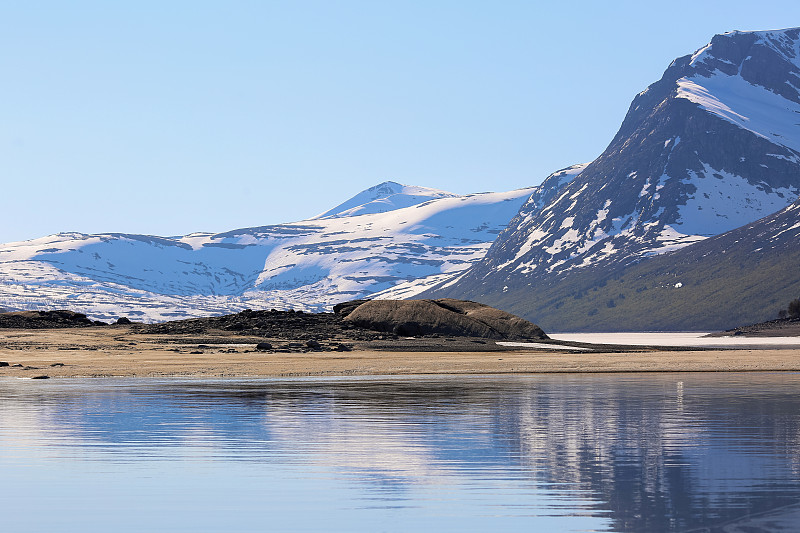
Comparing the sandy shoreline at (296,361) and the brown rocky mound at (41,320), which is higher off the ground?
the brown rocky mound at (41,320)

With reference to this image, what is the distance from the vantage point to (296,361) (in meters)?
77.4

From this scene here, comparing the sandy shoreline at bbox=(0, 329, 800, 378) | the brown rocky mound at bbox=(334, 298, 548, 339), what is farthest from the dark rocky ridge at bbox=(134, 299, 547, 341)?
the sandy shoreline at bbox=(0, 329, 800, 378)

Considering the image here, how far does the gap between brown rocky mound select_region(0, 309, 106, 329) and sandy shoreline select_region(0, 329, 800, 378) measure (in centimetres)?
1590

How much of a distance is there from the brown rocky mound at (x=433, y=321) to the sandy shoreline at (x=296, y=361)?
12738mm

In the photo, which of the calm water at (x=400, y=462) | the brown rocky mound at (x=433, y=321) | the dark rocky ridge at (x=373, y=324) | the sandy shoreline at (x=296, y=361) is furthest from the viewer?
the brown rocky mound at (x=433, y=321)

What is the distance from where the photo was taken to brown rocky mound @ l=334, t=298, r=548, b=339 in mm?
104125

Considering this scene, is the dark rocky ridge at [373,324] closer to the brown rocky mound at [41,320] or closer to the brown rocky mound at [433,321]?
the brown rocky mound at [433,321]

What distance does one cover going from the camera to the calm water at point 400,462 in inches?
805

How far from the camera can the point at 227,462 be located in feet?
92.3

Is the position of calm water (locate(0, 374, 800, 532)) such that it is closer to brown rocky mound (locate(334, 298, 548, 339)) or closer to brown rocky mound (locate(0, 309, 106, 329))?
brown rocky mound (locate(334, 298, 548, 339))

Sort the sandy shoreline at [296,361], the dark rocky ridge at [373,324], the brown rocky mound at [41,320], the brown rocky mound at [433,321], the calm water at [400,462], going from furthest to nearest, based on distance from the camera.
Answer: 1. the brown rocky mound at [41,320]
2. the brown rocky mound at [433,321]
3. the dark rocky ridge at [373,324]
4. the sandy shoreline at [296,361]
5. the calm water at [400,462]


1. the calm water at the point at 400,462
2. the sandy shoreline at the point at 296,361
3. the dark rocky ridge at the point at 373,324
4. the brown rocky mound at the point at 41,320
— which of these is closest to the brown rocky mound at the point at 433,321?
the dark rocky ridge at the point at 373,324

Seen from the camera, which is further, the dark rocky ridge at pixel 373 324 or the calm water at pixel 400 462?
the dark rocky ridge at pixel 373 324

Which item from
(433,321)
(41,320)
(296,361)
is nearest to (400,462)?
(296,361)
